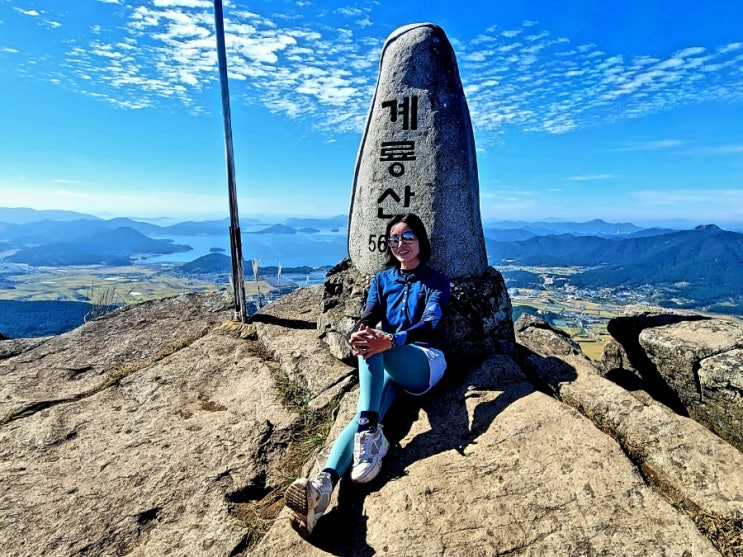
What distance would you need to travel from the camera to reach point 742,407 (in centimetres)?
403

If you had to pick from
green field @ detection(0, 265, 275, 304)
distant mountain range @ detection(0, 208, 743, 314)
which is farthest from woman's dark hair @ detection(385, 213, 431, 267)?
distant mountain range @ detection(0, 208, 743, 314)

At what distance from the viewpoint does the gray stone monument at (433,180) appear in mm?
5449

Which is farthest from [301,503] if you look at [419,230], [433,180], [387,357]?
[433,180]

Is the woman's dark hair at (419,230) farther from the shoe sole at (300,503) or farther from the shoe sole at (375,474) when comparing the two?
the shoe sole at (300,503)

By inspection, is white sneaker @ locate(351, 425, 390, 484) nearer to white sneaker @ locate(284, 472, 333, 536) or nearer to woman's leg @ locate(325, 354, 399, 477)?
woman's leg @ locate(325, 354, 399, 477)

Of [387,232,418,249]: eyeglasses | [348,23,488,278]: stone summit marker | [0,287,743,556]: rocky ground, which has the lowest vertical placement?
[0,287,743,556]: rocky ground

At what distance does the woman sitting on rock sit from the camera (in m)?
3.03

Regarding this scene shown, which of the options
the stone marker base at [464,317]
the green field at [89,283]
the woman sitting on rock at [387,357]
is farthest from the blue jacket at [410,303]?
the green field at [89,283]

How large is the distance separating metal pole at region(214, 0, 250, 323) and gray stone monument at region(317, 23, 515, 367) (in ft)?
8.03

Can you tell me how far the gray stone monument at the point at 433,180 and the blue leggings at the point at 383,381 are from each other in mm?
1475

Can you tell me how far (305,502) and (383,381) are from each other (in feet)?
3.88

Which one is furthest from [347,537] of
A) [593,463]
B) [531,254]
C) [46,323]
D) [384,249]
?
[531,254]

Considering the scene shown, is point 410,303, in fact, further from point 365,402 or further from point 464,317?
point 464,317

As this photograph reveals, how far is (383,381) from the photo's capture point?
3688 millimetres
